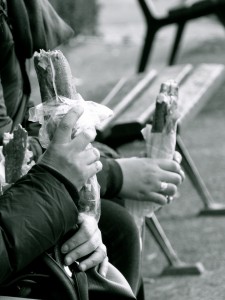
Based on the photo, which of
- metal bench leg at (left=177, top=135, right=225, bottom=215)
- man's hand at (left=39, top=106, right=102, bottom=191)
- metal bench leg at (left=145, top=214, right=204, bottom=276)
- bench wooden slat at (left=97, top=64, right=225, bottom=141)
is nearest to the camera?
man's hand at (left=39, top=106, right=102, bottom=191)

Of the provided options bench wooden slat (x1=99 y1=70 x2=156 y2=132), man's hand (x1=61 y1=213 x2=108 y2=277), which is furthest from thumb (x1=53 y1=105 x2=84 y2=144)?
bench wooden slat (x1=99 y1=70 x2=156 y2=132)

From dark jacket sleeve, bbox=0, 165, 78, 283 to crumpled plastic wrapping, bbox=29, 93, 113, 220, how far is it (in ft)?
0.44

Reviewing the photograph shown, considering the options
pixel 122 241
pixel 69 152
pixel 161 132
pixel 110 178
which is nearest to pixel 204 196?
pixel 161 132

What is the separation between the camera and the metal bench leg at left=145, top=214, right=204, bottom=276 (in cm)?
382

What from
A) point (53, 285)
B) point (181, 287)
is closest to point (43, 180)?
point (53, 285)

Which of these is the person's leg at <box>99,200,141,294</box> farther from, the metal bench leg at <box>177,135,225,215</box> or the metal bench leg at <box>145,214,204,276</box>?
the metal bench leg at <box>177,135,225,215</box>

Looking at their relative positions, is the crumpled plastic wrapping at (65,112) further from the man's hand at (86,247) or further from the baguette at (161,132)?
the baguette at (161,132)

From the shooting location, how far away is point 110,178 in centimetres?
270

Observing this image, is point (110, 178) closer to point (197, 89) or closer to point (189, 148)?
point (197, 89)

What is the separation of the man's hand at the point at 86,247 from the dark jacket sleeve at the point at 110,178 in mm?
461

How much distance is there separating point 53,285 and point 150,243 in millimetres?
2347

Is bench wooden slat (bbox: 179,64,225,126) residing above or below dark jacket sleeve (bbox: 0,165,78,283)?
below

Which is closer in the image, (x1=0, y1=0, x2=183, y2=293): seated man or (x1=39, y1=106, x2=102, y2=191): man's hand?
(x1=39, y1=106, x2=102, y2=191): man's hand

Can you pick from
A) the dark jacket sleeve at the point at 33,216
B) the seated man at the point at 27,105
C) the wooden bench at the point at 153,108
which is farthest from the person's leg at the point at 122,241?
the wooden bench at the point at 153,108
